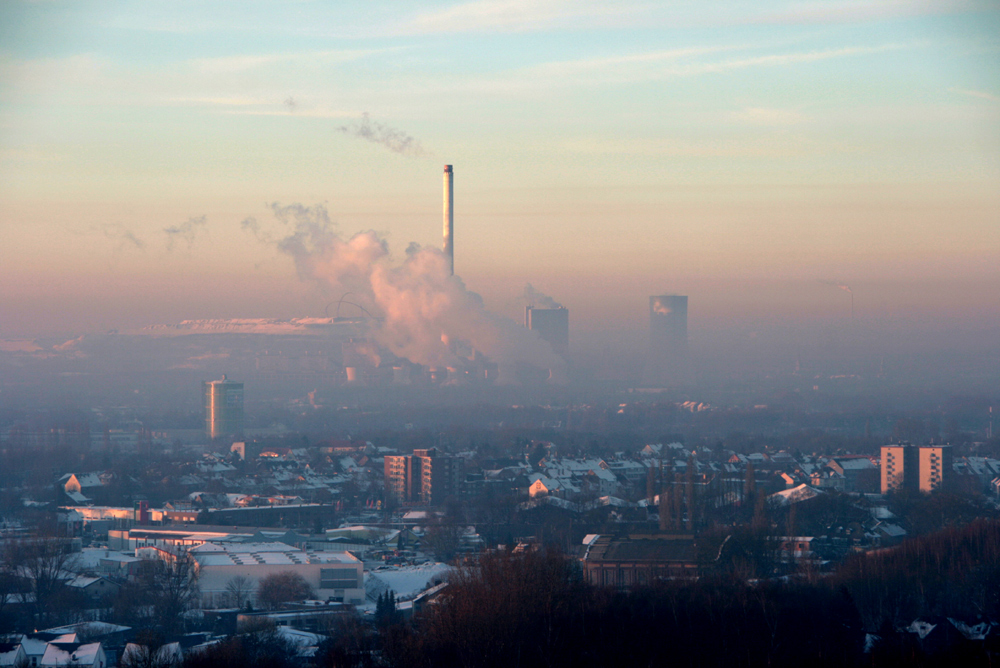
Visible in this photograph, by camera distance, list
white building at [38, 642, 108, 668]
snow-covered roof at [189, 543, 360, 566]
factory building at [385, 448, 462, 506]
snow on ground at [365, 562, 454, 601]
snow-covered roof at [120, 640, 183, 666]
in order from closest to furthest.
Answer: snow-covered roof at [120, 640, 183, 666], white building at [38, 642, 108, 668], snow on ground at [365, 562, 454, 601], snow-covered roof at [189, 543, 360, 566], factory building at [385, 448, 462, 506]

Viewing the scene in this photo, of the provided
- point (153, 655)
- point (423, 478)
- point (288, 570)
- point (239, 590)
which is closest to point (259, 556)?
point (288, 570)

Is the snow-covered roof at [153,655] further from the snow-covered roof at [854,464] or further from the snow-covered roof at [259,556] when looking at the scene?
the snow-covered roof at [854,464]

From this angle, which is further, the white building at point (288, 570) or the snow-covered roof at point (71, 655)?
the white building at point (288, 570)

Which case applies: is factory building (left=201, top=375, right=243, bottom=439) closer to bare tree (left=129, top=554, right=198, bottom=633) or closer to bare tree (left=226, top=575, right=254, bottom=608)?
bare tree (left=129, top=554, right=198, bottom=633)

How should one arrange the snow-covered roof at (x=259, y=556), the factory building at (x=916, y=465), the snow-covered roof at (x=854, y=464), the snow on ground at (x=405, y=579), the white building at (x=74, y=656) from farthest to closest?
the snow-covered roof at (x=854, y=464), the factory building at (x=916, y=465), the snow-covered roof at (x=259, y=556), the snow on ground at (x=405, y=579), the white building at (x=74, y=656)

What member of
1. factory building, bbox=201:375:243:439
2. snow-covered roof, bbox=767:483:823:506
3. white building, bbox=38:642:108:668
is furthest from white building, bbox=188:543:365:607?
factory building, bbox=201:375:243:439

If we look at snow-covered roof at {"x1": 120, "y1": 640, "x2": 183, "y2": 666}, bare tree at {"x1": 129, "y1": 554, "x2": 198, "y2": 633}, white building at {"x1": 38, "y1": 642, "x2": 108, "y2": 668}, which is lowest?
bare tree at {"x1": 129, "y1": 554, "x2": 198, "y2": 633}

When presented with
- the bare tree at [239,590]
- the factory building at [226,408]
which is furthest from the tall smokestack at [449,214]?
the bare tree at [239,590]
